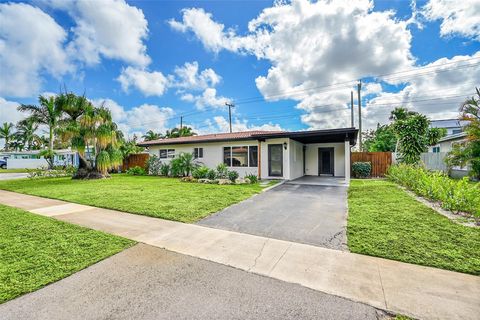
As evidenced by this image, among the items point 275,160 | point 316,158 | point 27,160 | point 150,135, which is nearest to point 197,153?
A: point 275,160

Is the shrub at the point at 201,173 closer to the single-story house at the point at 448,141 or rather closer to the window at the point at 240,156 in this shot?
the window at the point at 240,156

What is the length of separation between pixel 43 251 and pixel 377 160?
16718 millimetres

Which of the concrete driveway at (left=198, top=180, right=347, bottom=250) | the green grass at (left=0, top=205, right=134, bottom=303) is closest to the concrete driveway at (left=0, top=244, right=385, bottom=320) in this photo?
the green grass at (left=0, top=205, right=134, bottom=303)

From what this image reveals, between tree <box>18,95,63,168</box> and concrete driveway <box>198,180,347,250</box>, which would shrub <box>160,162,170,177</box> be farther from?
concrete driveway <box>198,180,347,250</box>

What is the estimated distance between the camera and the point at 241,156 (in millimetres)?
14125

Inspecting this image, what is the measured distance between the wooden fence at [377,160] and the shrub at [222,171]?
28.9ft

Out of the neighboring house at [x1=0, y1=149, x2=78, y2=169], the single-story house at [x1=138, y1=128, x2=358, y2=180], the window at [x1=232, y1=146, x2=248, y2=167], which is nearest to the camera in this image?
the single-story house at [x1=138, y1=128, x2=358, y2=180]

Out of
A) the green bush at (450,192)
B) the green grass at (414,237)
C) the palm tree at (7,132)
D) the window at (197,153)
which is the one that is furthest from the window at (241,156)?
the palm tree at (7,132)

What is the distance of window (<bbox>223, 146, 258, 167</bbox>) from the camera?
13742 mm

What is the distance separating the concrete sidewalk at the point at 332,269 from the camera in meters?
2.26

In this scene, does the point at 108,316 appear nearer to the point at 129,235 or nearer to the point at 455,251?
the point at 129,235

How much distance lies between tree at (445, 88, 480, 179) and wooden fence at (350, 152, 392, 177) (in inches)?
139

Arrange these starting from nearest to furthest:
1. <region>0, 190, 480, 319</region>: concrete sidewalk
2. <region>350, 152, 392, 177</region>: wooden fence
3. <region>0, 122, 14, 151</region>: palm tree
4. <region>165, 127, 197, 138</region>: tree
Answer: <region>0, 190, 480, 319</region>: concrete sidewalk → <region>350, 152, 392, 177</region>: wooden fence → <region>165, 127, 197, 138</region>: tree → <region>0, 122, 14, 151</region>: palm tree

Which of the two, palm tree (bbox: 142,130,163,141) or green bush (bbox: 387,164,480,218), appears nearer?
green bush (bbox: 387,164,480,218)
